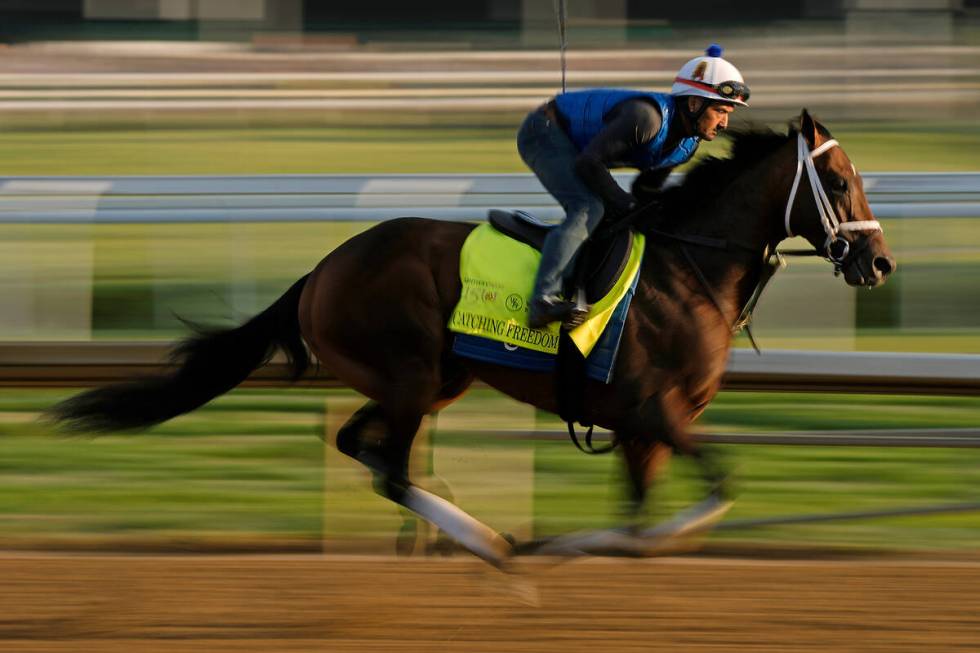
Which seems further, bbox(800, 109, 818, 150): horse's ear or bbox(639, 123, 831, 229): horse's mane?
bbox(639, 123, 831, 229): horse's mane

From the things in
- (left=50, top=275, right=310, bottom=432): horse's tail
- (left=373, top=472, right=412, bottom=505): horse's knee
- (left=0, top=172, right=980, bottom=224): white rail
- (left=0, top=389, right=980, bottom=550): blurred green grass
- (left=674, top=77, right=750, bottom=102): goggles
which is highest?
(left=674, top=77, right=750, bottom=102): goggles

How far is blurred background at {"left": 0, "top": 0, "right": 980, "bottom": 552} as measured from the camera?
5.87 metres

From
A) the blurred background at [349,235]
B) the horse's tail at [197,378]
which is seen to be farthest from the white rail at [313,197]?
the horse's tail at [197,378]

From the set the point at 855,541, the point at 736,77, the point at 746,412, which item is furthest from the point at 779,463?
the point at 736,77

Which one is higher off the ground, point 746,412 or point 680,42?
point 680,42

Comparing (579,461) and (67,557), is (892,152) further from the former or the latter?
(67,557)

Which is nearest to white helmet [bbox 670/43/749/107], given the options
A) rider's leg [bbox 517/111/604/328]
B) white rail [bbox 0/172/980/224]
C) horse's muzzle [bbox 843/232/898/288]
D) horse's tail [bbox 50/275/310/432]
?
rider's leg [bbox 517/111/604/328]

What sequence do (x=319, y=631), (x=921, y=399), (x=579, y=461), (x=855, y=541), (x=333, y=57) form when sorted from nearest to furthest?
(x=319, y=631), (x=855, y=541), (x=579, y=461), (x=921, y=399), (x=333, y=57)

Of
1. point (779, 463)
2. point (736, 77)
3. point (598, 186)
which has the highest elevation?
point (736, 77)

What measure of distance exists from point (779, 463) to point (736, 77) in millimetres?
2747

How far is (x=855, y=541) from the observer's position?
5832 mm

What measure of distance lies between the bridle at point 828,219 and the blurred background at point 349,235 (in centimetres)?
87

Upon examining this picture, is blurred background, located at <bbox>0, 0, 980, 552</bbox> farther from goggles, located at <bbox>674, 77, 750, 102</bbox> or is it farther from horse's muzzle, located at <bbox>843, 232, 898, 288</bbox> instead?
goggles, located at <bbox>674, 77, 750, 102</bbox>

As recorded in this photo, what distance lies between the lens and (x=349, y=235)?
8.22 metres
